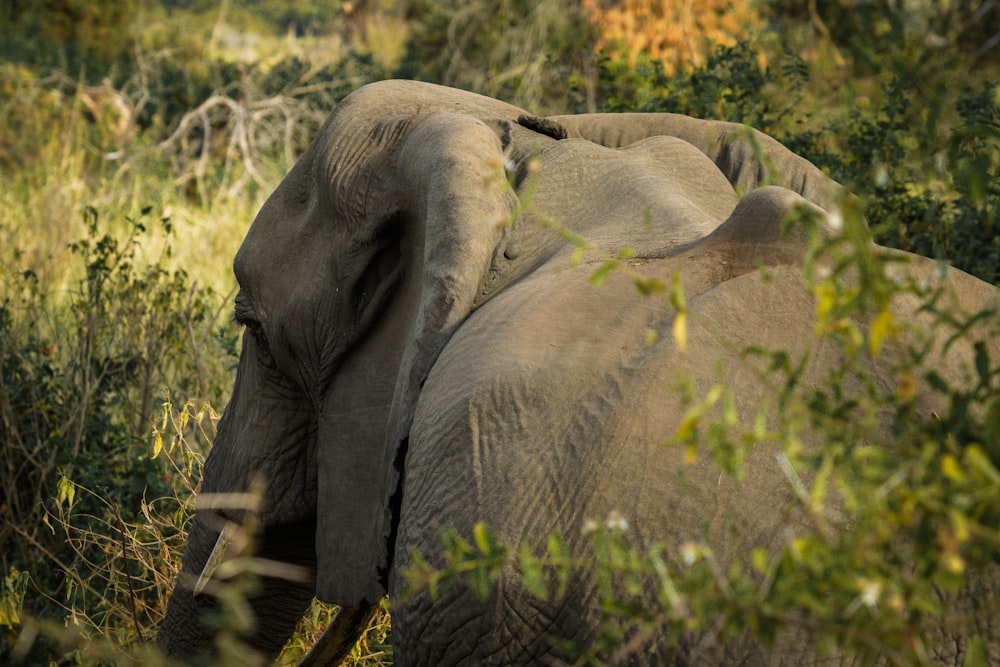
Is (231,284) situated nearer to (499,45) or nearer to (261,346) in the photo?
(261,346)

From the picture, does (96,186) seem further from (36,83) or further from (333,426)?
(333,426)

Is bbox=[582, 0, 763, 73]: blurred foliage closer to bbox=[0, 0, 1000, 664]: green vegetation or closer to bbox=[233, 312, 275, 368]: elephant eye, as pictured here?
bbox=[0, 0, 1000, 664]: green vegetation

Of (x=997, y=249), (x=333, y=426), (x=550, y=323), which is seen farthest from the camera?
(x=997, y=249)

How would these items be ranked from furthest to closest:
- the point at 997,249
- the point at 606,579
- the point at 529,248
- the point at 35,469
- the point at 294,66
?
the point at 294,66
the point at 35,469
the point at 997,249
the point at 529,248
the point at 606,579

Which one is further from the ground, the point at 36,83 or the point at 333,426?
the point at 333,426

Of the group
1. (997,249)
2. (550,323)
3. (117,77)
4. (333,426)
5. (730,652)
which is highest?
(550,323)

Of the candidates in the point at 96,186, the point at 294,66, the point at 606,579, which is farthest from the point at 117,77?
the point at 606,579

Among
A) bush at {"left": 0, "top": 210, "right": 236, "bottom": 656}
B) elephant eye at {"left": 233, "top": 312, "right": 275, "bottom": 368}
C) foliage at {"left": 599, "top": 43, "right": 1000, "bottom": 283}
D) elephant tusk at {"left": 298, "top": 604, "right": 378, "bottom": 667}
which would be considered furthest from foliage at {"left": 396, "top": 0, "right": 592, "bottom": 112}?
elephant tusk at {"left": 298, "top": 604, "right": 378, "bottom": 667}

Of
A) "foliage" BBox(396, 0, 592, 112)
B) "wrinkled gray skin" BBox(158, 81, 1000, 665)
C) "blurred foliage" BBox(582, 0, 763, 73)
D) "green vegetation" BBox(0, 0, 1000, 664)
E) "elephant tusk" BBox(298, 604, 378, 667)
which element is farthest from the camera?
"blurred foliage" BBox(582, 0, 763, 73)

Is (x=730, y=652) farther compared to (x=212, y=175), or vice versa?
(x=212, y=175)

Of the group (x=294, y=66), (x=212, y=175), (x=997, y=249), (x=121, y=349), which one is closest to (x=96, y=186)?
(x=212, y=175)

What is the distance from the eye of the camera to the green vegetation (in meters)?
1.13

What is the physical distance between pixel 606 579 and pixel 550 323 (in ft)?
2.68

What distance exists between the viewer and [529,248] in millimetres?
2346
